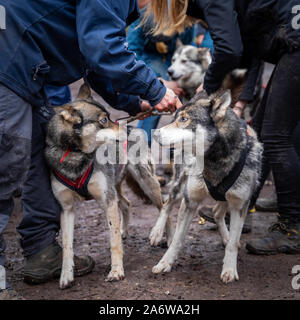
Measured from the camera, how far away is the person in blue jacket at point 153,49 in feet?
16.3

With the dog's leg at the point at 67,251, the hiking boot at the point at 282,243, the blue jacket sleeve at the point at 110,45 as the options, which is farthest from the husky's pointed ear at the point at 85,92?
the hiking boot at the point at 282,243

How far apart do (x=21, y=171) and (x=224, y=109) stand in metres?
1.29

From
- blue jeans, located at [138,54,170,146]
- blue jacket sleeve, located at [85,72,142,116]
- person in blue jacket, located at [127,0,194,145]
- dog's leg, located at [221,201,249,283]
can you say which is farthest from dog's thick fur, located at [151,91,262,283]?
blue jeans, located at [138,54,170,146]

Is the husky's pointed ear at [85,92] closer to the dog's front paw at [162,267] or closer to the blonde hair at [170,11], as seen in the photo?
the blonde hair at [170,11]

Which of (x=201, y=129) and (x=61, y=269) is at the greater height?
(x=201, y=129)

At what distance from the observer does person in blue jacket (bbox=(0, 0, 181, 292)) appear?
2.20m

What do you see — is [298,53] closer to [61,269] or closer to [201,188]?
[201,188]

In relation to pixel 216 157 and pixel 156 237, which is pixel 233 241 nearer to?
pixel 216 157

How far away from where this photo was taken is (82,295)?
255cm

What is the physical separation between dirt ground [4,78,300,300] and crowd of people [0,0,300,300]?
0.51 ft

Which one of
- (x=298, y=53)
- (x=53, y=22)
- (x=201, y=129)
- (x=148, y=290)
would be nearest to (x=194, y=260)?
(x=148, y=290)

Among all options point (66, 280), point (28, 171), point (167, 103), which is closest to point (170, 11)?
point (167, 103)
